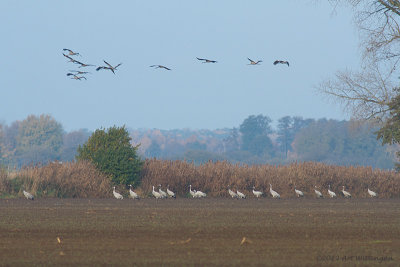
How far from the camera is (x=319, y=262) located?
10875 mm

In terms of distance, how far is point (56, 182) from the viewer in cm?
3388

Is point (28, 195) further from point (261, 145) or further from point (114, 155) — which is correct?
point (261, 145)

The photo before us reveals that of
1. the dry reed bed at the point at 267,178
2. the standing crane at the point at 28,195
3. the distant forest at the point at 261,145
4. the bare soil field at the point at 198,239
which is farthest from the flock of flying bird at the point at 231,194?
the distant forest at the point at 261,145

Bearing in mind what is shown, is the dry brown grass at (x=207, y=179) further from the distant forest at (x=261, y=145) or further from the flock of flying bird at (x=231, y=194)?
the distant forest at (x=261, y=145)

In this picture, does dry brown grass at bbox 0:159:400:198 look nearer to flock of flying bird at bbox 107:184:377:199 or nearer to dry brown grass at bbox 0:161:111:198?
dry brown grass at bbox 0:161:111:198

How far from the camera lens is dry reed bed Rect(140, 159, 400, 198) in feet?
122

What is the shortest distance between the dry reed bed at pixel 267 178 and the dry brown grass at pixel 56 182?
2.83m

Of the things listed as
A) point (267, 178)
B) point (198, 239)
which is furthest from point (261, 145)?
point (198, 239)

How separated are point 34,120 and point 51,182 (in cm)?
11689

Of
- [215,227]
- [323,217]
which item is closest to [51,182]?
[323,217]

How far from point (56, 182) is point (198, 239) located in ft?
67.7

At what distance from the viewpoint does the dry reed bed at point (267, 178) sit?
3731 centimetres

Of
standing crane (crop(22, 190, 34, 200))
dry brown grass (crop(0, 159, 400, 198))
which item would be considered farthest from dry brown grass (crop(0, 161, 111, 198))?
standing crane (crop(22, 190, 34, 200))

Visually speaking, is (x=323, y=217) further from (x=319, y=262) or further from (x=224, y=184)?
(x=224, y=184)
